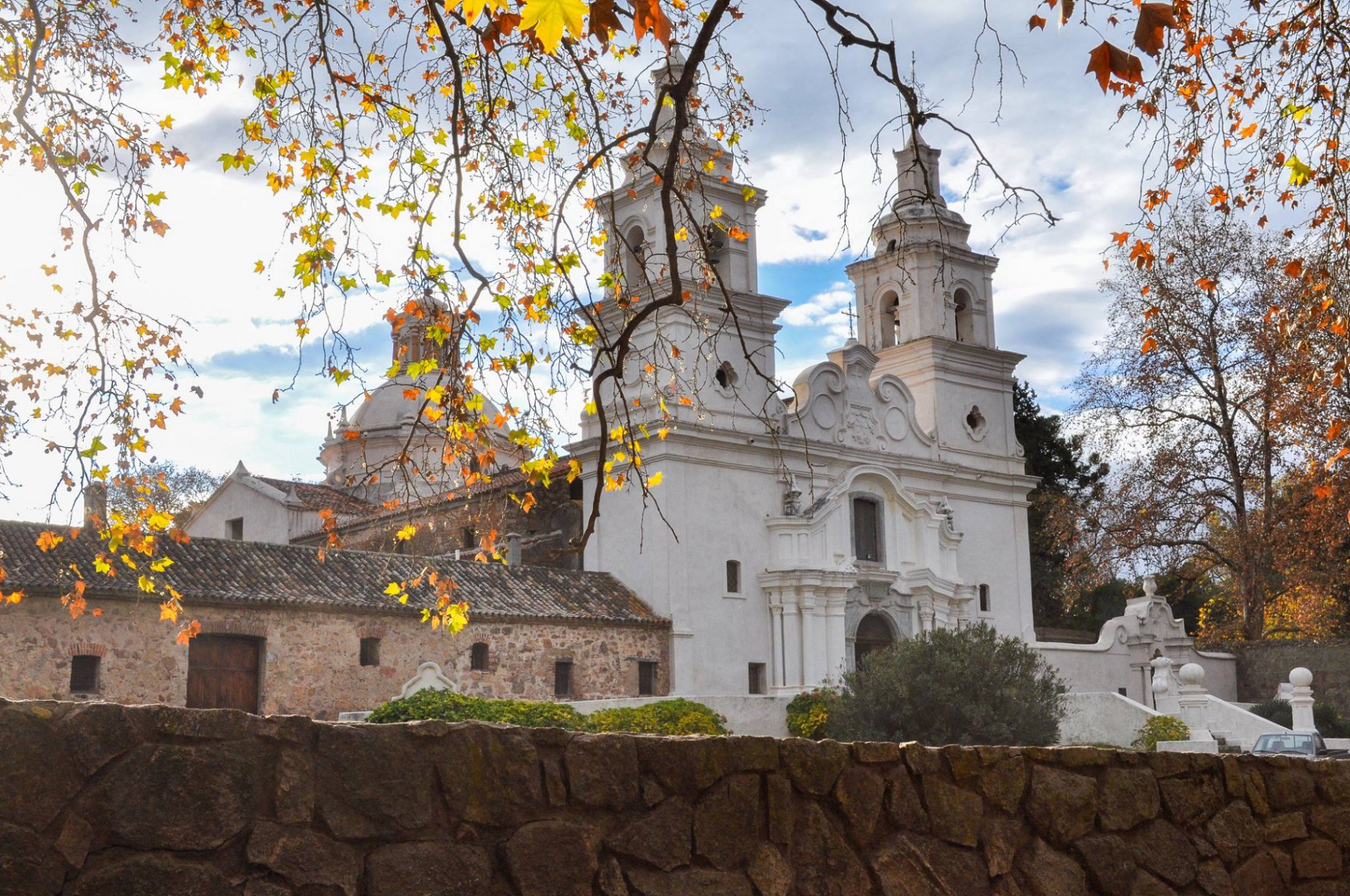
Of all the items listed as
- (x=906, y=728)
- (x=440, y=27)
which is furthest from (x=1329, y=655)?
(x=440, y=27)

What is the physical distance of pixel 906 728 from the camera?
19531mm

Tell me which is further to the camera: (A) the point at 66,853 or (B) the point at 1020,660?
(B) the point at 1020,660

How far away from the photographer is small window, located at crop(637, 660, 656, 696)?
89.7 ft

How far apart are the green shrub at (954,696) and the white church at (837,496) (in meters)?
4.63

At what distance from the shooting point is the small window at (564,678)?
84.9 feet

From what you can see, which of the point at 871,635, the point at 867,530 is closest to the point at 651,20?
the point at 871,635

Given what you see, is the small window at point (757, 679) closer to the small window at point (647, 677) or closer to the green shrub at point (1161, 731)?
the small window at point (647, 677)

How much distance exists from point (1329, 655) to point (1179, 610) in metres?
13.6

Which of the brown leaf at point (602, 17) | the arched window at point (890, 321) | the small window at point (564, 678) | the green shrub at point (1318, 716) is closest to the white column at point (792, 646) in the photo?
the small window at point (564, 678)

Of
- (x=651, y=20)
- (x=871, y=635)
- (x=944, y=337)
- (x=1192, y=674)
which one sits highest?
(x=944, y=337)

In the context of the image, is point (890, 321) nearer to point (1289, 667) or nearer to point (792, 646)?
point (792, 646)

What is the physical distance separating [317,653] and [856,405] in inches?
577

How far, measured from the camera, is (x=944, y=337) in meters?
34.5

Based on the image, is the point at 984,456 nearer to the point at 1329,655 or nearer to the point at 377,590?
the point at 1329,655
